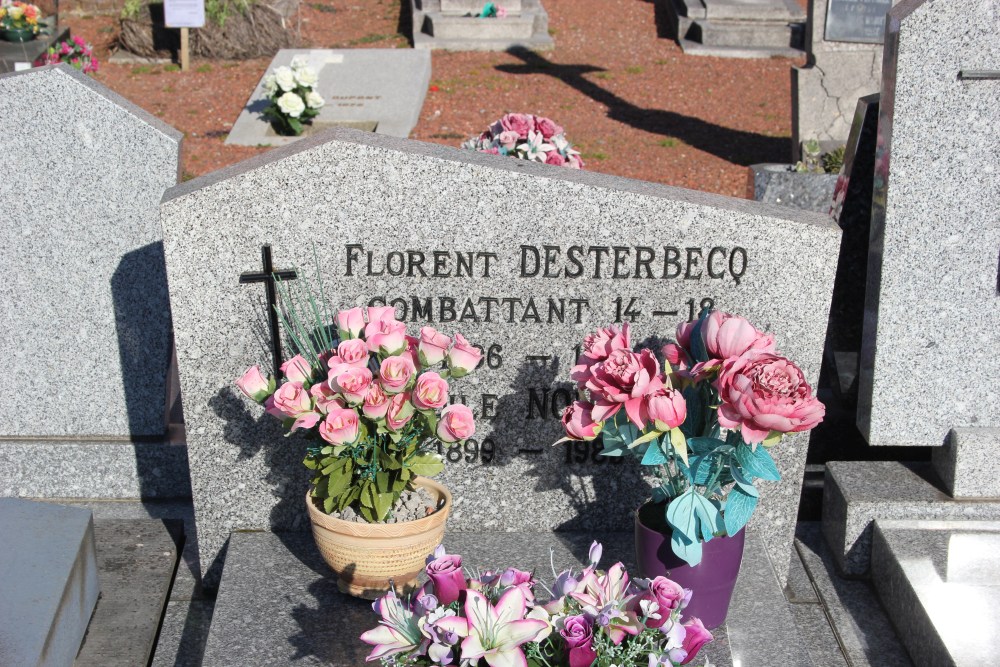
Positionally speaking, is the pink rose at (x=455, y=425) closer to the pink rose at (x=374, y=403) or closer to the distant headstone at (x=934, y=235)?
the pink rose at (x=374, y=403)

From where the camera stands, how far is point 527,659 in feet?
8.02

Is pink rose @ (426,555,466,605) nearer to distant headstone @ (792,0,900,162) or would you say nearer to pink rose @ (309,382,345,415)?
pink rose @ (309,382,345,415)

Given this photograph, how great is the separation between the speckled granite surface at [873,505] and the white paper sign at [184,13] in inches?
372

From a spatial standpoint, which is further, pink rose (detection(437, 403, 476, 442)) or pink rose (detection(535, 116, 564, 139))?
pink rose (detection(535, 116, 564, 139))

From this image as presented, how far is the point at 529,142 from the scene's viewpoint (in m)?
5.24

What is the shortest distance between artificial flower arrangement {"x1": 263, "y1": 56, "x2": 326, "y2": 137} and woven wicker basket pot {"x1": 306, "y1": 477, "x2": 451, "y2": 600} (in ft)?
22.0

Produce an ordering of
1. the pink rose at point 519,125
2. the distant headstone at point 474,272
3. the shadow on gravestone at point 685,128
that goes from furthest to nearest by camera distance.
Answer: the shadow on gravestone at point 685,128
the pink rose at point 519,125
the distant headstone at point 474,272

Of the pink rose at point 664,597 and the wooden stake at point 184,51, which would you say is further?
the wooden stake at point 184,51

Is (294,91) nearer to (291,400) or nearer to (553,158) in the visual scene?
(553,158)

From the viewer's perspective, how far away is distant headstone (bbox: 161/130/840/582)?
3.21 m

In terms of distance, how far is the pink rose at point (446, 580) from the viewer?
2.46 metres

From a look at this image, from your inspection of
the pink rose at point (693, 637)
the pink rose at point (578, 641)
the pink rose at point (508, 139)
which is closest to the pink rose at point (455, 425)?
the pink rose at point (578, 641)

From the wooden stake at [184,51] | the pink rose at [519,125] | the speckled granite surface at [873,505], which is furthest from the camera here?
the wooden stake at [184,51]

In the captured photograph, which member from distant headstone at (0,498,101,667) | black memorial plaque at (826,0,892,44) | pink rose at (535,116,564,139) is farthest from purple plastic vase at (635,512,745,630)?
black memorial plaque at (826,0,892,44)
